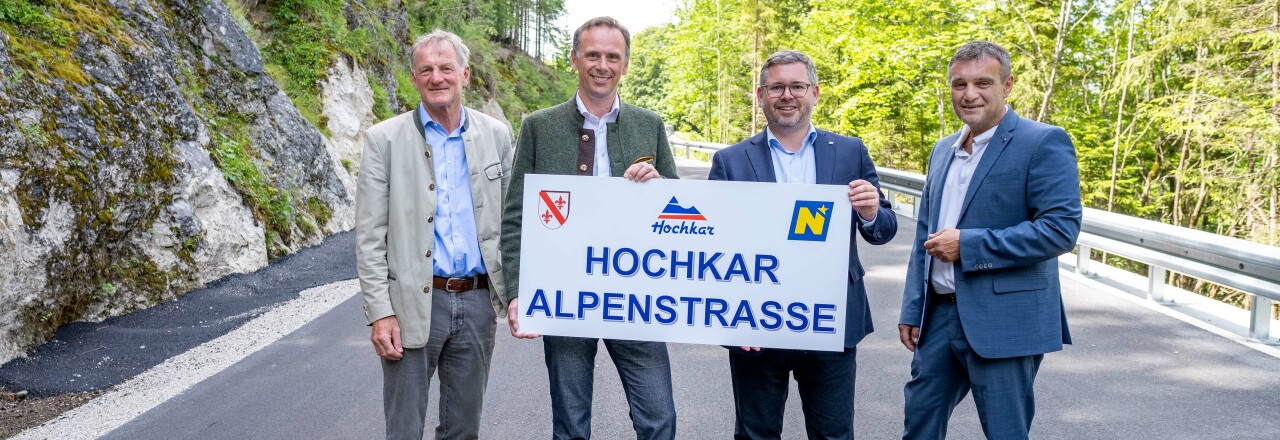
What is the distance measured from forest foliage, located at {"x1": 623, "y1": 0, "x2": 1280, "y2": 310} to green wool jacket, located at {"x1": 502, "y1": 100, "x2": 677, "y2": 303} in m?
14.8

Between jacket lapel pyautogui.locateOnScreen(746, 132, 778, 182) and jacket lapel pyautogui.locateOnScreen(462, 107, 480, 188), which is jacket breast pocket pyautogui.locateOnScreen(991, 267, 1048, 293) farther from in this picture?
jacket lapel pyautogui.locateOnScreen(462, 107, 480, 188)

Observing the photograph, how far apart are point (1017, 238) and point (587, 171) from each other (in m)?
1.61

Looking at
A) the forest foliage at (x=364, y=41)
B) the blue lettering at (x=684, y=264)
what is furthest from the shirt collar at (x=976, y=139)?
the forest foliage at (x=364, y=41)

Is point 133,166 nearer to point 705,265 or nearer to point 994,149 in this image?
point 705,265

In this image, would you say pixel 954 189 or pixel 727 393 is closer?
pixel 954 189

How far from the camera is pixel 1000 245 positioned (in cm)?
299

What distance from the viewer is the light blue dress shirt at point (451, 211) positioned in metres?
3.44

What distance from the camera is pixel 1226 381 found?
525 cm

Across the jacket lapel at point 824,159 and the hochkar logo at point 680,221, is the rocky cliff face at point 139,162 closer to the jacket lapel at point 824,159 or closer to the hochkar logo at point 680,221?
the hochkar logo at point 680,221

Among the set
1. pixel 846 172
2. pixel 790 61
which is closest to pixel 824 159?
pixel 846 172

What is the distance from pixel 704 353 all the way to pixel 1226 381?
3334mm

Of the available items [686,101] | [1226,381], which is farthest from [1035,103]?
[686,101]

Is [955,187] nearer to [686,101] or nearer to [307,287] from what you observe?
[307,287]

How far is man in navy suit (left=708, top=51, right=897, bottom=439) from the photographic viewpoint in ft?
Answer: 11.3
